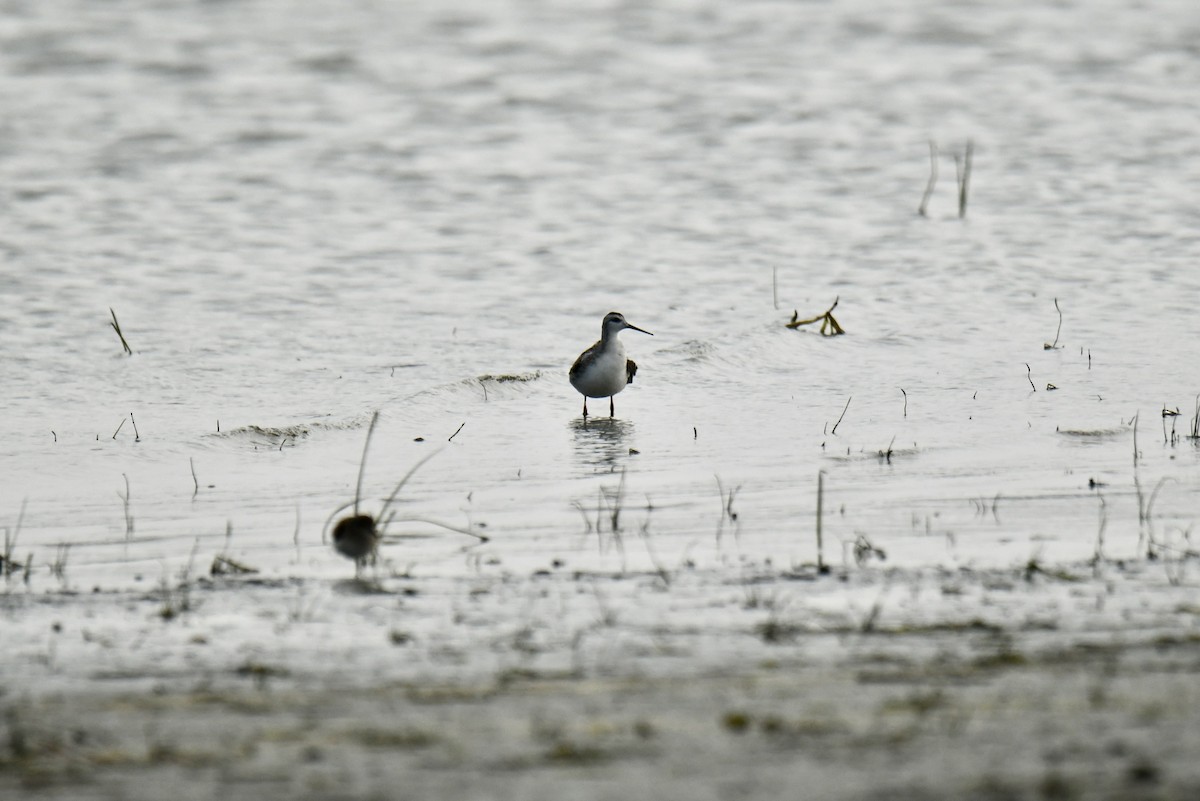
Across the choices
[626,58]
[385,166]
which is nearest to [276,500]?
[385,166]

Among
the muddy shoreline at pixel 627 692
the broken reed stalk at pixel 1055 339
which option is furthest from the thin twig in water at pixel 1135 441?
the broken reed stalk at pixel 1055 339

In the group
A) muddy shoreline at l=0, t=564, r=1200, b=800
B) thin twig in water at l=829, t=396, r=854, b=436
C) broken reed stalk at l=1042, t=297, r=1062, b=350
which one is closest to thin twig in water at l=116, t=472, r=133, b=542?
muddy shoreline at l=0, t=564, r=1200, b=800

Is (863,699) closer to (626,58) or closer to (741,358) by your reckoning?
(741,358)

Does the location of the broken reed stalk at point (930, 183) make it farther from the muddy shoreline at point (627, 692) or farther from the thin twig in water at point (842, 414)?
the muddy shoreline at point (627, 692)

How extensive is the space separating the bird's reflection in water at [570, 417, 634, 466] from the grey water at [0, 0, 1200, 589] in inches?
1.9

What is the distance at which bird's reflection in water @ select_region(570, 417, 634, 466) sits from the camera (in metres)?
10.0

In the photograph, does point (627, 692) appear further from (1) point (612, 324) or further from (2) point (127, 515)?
(1) point (612, 324)

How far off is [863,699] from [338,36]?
78.6 feet

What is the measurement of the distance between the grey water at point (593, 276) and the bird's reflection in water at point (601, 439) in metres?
0.05

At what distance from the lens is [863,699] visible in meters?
4.81

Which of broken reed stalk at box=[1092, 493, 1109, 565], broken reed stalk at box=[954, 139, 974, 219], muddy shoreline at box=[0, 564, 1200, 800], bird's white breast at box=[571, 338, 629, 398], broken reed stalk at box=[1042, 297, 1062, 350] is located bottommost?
muddy shoreline at box=[0, 564, 1200, 800]

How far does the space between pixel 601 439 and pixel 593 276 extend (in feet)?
18.5

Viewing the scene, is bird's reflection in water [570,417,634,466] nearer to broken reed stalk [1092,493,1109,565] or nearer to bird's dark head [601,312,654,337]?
bird's dark head [601,312,654,337]

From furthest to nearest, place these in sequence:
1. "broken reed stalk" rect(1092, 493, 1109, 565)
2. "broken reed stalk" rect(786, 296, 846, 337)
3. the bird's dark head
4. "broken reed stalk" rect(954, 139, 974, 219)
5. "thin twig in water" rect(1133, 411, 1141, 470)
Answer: "broken reed stalk" rect(954, 139, 974, 219)
"broken reed stalk" rect(786, 296, 846, 337)
the bird's dark head
"thin twig in water" rect(1133, 411, 1141, 470)
"broken reed stalk" rect(1092, 493, 1109, 565)
